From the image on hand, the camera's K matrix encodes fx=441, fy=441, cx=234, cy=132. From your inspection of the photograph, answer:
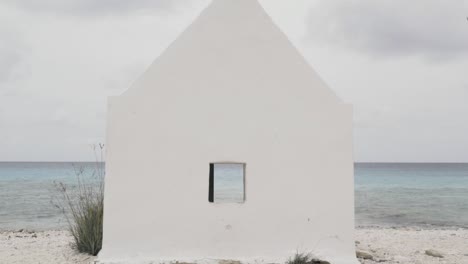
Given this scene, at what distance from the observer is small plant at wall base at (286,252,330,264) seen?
605cm

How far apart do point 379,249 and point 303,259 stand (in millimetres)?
3408

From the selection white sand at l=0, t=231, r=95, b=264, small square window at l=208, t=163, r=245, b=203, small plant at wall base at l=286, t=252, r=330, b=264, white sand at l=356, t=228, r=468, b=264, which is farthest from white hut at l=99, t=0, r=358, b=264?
white sand at l=356, t=228, r=468, b=264

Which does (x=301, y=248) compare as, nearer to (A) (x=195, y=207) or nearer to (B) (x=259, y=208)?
(B) (x=259, y=208)

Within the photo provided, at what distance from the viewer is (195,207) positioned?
6.11m

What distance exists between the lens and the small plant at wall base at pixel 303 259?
605cm

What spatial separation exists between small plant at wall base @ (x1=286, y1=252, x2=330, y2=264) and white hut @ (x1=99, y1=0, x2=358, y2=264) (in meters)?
0.10

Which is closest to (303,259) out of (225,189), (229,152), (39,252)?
(229,152)

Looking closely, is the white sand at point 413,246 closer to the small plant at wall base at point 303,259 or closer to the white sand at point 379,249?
the white sand at point 379,249

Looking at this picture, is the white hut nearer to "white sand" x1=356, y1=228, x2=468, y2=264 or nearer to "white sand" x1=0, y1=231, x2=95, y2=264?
"white sand" x1=0, y1=231, x2=95, y2=264

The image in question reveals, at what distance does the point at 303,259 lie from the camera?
605 centimetres

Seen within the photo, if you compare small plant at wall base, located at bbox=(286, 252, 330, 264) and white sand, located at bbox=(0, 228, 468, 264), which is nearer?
small plant at wall base, located at bbox=(286, 252, 330, 264)

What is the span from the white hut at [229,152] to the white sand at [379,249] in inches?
59.3

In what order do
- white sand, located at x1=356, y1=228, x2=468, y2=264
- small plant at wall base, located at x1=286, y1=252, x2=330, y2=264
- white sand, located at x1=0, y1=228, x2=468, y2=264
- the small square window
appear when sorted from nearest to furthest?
small plant at wall base, located at x1=286, y1=252, x2=330, y2=264 → white sand, located at x1=0, y1=228, x2=468, y2=264 → the small square window → white sand, located at x1=356, y1=228, x2=468, y2=264

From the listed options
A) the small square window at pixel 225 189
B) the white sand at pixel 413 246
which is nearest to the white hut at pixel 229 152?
the small square window at pixel 225 189
